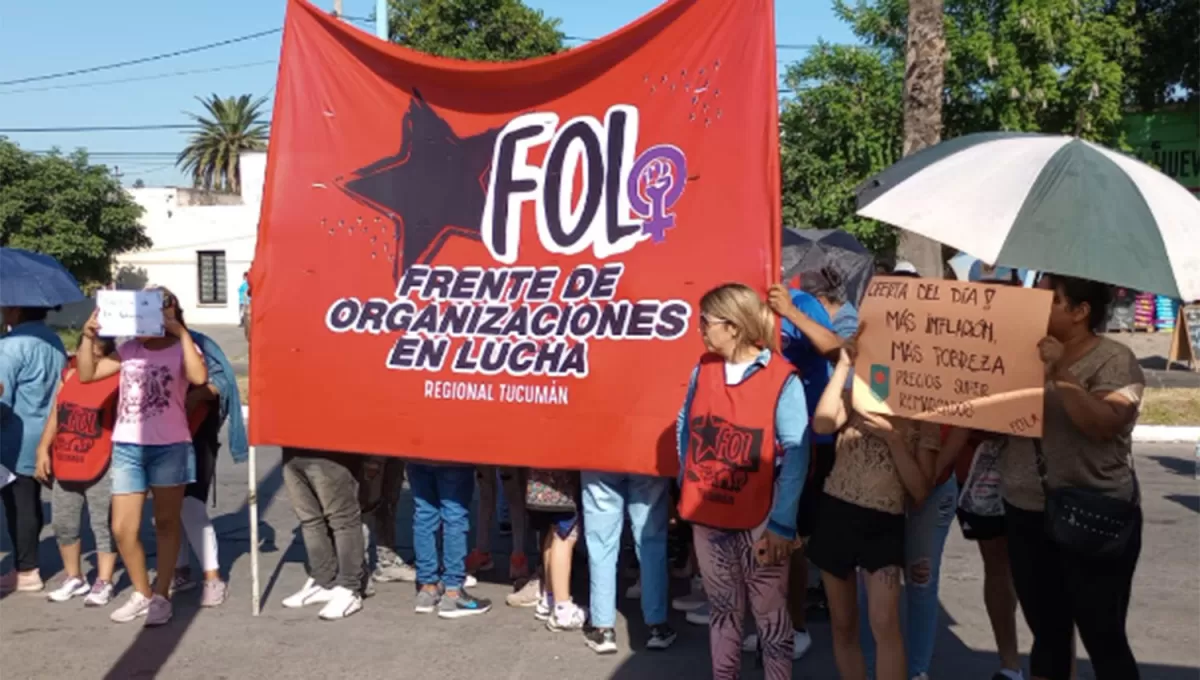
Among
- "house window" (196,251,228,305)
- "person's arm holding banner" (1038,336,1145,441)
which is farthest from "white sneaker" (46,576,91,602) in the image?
"house window" (196,251,228,305)

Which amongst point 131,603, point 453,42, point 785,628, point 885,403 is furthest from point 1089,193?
point 453,42

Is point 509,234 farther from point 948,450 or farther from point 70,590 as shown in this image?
point 70,590

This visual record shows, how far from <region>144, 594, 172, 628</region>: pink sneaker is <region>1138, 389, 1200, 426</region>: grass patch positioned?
10771 millimetres

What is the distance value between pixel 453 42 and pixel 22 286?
62.1 ft

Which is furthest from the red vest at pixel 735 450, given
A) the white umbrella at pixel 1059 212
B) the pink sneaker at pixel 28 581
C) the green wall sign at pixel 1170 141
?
the green wall sign at pixel 1170 141

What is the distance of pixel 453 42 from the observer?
24.3m

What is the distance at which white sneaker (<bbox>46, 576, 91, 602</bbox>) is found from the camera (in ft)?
21.0

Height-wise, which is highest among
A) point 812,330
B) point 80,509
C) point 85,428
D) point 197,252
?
point 197,252

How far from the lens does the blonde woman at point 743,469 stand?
4.23 meters

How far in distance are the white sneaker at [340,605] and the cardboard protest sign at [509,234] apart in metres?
0.84

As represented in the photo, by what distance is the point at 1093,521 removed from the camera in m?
3.67

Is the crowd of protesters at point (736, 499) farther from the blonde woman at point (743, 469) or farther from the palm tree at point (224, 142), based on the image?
the palm tree at point (224, 142)

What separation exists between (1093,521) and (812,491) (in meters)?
1.31

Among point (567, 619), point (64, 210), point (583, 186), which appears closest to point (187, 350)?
point (583, 186)
